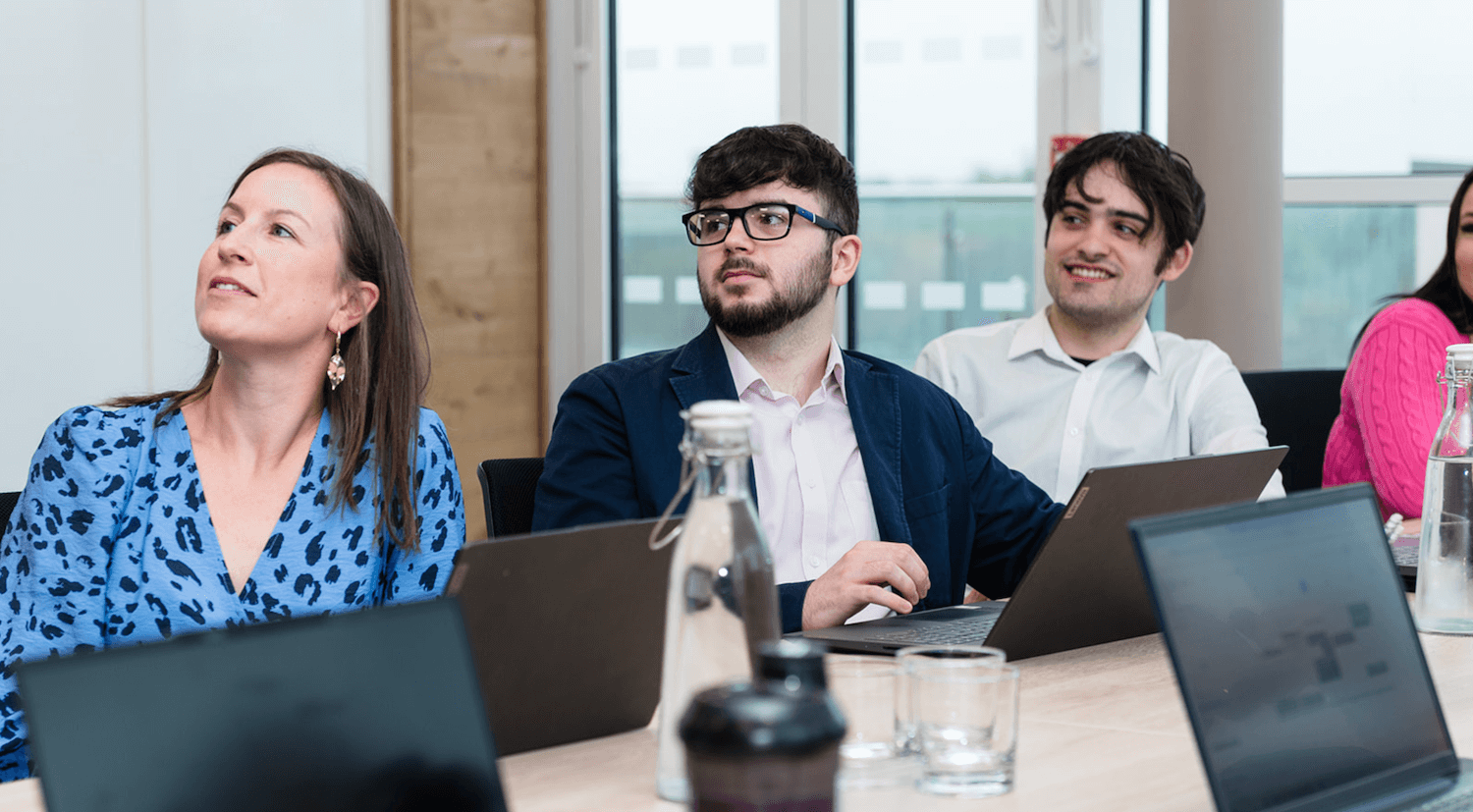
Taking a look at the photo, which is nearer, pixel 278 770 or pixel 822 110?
pixel 278 770

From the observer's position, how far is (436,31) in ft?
12.6

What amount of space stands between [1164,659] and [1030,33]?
2585 mm

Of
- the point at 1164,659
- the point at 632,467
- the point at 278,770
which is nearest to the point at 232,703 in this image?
the point at 278,770

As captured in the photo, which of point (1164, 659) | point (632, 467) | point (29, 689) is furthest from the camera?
point (632, 467)

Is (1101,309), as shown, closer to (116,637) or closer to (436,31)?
(116,637)

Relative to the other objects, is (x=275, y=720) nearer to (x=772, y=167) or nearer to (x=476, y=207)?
(x=772, y=167)

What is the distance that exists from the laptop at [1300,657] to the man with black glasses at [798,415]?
959mm

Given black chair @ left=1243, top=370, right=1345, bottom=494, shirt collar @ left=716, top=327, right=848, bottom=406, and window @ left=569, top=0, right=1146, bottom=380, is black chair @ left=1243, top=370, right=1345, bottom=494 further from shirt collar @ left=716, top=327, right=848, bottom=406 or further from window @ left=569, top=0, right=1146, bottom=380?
window @ left=569, top=0, right=1146, bottom=380

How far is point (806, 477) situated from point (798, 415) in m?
0.10

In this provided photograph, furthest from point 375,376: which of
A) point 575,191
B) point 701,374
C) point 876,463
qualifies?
point 575,191

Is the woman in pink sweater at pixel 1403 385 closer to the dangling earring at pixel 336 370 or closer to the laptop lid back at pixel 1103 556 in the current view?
the laptop lid back at pixel 1103 556

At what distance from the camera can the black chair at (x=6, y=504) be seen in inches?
63.9

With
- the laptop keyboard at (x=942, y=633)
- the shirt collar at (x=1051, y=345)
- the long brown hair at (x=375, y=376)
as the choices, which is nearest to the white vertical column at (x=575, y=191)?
the shirt collar at (x=1051, y=345)

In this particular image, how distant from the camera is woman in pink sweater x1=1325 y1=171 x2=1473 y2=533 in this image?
7.86ft
